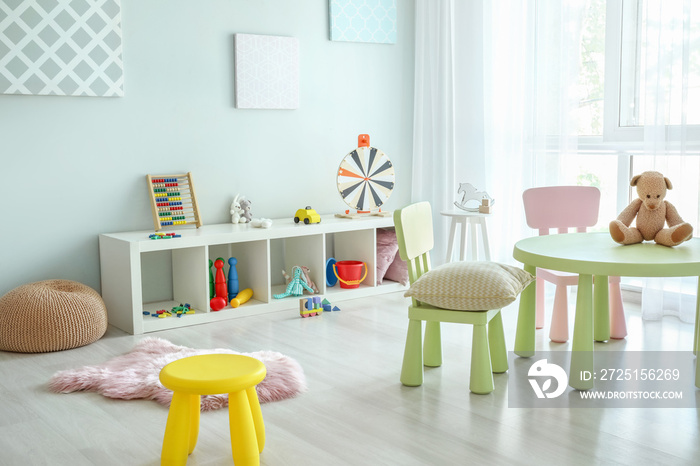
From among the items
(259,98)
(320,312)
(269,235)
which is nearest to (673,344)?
(320,312)

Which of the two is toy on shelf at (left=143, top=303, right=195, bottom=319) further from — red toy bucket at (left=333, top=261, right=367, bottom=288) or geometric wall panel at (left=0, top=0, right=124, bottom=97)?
geometric wall panel at (left=0, top=0, right=124, bottom=97)

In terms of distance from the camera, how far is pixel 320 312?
3.73 metres

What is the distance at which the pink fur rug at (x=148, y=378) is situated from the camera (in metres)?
2.50

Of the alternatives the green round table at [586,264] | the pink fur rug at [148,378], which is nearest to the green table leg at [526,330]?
the green round table at [586,264]

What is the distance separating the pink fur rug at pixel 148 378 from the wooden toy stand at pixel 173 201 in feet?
2.94

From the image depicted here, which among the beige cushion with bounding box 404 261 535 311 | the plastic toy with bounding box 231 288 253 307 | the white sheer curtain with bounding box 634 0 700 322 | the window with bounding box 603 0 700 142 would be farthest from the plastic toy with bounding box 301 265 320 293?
the window with bounding box 603 0 700 142

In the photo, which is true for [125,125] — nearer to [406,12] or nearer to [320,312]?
[320,312]

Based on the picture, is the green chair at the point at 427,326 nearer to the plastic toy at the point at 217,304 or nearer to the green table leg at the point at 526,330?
the green table leg at the point at 526,330

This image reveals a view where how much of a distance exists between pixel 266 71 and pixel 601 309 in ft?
7.18

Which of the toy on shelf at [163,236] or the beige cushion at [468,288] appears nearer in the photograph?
the beige cushion at [468,288]

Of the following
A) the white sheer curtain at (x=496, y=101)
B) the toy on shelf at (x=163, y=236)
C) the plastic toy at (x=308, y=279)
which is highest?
the white sheer curtain at (x=496, y=101)

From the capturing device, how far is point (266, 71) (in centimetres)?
406

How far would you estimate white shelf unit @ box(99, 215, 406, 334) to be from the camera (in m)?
3.39

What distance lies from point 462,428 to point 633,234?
1.00 m
